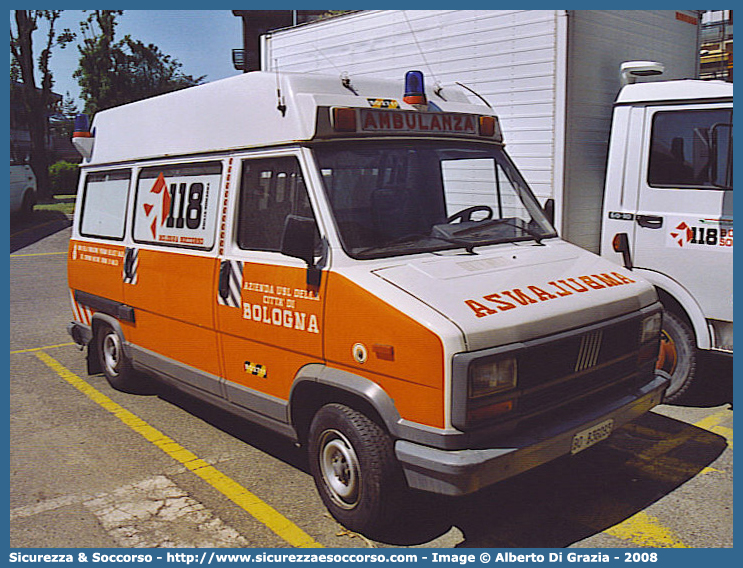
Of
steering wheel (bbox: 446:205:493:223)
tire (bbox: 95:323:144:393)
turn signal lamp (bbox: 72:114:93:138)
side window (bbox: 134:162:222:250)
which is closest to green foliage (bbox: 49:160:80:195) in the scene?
turn signal lamp (bbox: 72:114:93:138)

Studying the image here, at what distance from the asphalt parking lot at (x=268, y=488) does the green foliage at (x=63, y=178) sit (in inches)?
1438

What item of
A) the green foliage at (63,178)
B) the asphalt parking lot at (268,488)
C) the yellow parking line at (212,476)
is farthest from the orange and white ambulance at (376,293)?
the green foliage at (63,178)

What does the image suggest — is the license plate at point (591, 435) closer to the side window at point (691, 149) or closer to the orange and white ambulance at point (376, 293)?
the orange and white ambulance at point (376, 293)

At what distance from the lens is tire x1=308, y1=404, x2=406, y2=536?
385 cm

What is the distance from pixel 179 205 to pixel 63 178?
37984mm

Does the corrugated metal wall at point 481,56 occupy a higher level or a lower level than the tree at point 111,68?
lower

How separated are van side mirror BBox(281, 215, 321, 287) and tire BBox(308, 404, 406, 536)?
0.82 meters

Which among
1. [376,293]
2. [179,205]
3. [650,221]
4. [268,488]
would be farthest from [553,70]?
[268,488]

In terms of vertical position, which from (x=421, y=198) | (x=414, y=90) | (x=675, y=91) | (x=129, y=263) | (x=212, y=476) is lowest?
(x=212, y=476)

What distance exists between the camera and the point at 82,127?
7223mm

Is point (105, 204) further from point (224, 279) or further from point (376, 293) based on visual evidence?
point (376, 293)

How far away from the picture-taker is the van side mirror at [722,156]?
18.7 ft

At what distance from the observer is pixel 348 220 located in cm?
434

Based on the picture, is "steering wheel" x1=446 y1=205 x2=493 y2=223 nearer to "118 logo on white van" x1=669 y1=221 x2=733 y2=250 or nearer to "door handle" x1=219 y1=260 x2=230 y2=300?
"door handle" x1=219 y1=260 x2=230 y2=300
